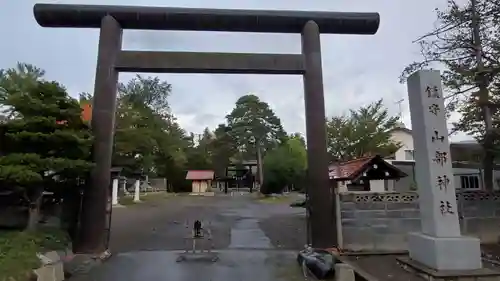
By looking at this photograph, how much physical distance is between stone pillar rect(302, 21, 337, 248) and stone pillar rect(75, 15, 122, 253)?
530cm

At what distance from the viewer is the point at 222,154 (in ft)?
170

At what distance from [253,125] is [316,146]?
38982 mm

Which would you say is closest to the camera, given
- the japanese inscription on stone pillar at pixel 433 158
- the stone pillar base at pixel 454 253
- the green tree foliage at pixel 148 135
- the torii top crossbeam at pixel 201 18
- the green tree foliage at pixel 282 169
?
the stone pillar base at pixel 454 253

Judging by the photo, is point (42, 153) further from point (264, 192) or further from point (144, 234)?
point (264, 192)

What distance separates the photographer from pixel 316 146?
32.5 ft

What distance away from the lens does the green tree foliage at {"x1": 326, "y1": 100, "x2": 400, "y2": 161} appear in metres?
27.7

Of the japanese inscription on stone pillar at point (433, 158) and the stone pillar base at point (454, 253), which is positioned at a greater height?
the japanese inscription on stone pillar at point (433, 158)

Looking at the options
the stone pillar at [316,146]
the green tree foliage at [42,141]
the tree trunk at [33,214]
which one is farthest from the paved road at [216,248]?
the green tree foliage at [42,141]

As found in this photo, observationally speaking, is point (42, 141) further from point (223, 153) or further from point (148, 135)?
point (223, 153)

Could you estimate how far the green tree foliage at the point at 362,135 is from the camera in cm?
2767

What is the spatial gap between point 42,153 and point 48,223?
1.94m

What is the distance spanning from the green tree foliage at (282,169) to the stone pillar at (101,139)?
28.2 metres

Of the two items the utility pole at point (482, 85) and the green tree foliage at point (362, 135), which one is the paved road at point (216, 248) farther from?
the green tree foliage at point (362, 135)

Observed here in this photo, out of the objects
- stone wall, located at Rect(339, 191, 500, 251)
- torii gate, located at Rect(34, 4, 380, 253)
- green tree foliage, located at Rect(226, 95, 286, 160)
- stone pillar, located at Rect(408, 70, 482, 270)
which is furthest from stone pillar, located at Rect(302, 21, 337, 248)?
green tree foliage, located at Rect(226, 95, 286, 160)
